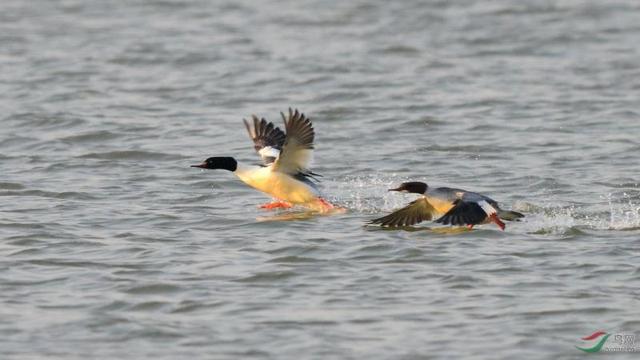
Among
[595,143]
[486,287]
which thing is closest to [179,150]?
[595,143]

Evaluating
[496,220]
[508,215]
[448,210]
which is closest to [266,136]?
[448,210]

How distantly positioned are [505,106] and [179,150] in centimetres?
501

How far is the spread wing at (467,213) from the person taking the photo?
1150 cm

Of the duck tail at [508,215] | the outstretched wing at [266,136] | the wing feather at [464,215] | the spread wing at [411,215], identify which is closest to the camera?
the wing feather at [464,215]

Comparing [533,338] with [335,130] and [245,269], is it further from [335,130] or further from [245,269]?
[335,130]

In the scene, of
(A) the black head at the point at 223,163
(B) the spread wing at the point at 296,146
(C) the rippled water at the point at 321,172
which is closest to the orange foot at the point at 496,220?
(C) the rippled water at the point at 321,172

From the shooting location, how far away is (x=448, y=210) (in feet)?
39.5

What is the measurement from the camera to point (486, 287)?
10.1 m

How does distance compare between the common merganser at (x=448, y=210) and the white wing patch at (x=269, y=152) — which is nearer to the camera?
the common merganser at (x=448, y=210)

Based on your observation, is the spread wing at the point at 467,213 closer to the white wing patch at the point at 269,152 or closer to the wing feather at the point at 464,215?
the wing feather at the point at 464,215

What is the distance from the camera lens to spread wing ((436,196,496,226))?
11500 millimetres

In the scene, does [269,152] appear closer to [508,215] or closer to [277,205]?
[277,205]

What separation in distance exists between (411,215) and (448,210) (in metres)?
0.39

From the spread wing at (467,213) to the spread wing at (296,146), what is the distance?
1793 millimetres
